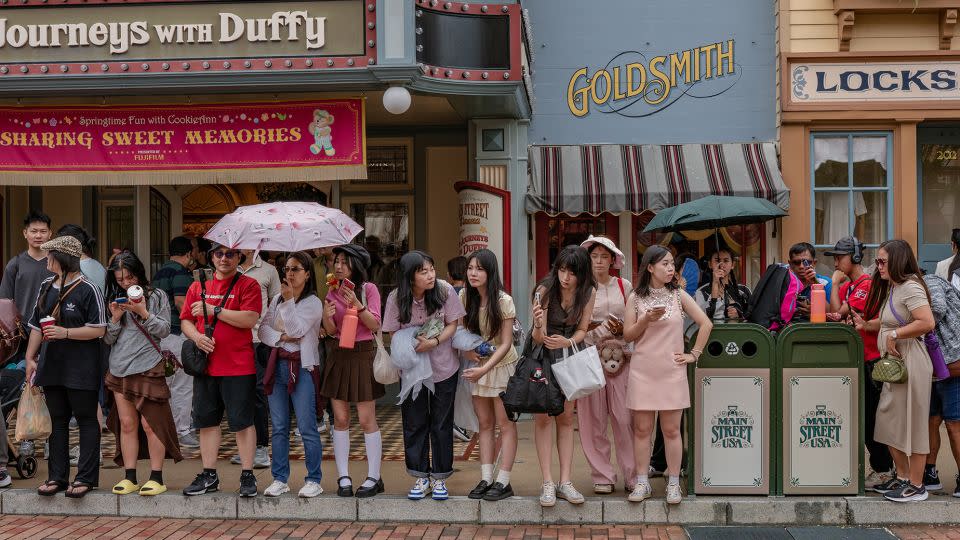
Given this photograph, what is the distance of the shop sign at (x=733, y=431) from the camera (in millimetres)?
6629

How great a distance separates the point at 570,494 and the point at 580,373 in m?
0.86

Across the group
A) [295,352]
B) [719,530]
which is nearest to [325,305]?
[295,352]

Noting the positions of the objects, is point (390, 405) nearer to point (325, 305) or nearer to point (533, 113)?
point (533, 113)

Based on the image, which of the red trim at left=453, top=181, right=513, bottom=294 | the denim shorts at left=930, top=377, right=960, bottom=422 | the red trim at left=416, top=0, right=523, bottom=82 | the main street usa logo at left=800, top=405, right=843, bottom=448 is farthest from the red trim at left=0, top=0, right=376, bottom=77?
the denim shorts at left=930, top=377, right=960, bottom=422

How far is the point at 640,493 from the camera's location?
21.5 ft

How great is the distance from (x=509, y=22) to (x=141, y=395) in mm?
4988

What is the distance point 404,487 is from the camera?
721cm

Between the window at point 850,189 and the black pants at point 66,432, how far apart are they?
7.83 m

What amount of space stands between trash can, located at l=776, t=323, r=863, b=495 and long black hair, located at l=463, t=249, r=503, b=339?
1928 mm

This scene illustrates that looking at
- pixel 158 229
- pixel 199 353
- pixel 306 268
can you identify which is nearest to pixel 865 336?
pixel 306 268

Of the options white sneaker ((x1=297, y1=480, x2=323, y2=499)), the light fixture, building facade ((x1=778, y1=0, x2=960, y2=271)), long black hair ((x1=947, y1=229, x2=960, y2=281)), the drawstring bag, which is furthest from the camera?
building facade ((x1=778, y1=0, x2=960, y2=271))

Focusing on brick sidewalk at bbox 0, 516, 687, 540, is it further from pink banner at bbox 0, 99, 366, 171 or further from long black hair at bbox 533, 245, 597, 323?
pink banner at bbox 0, 99, 366, 171

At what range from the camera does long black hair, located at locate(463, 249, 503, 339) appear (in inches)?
261

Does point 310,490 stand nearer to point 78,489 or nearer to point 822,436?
point 78,489
